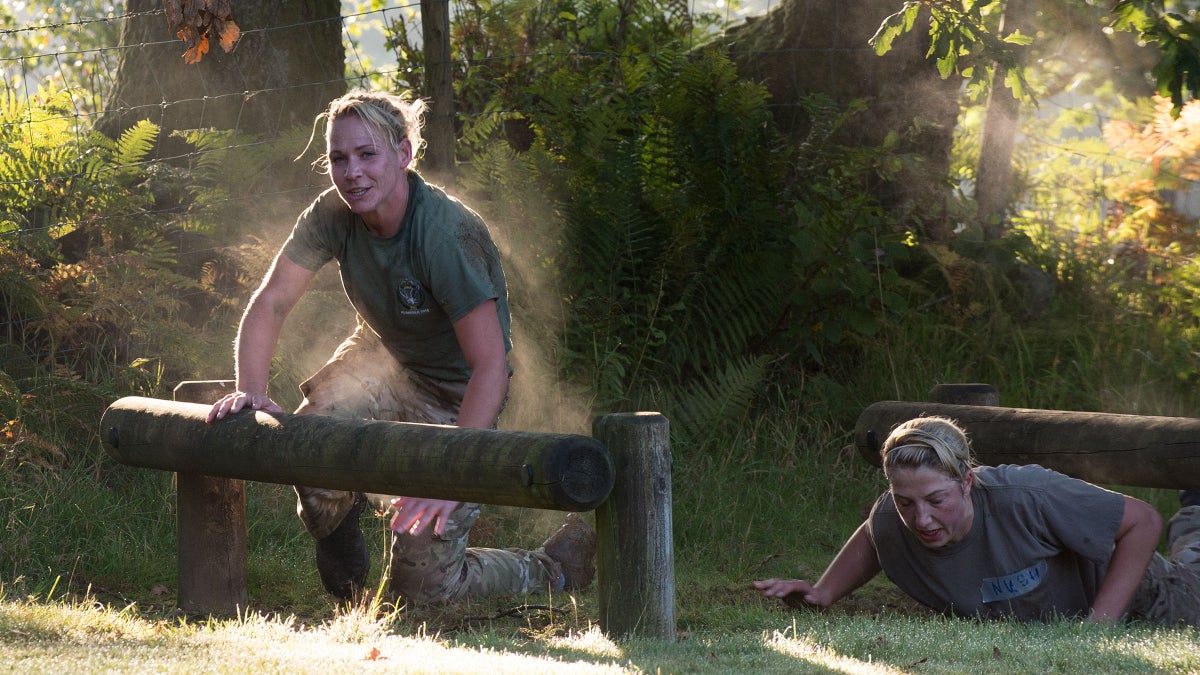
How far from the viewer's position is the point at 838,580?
5523 mm

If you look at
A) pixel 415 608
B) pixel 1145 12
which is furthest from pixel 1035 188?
pixel 415 608

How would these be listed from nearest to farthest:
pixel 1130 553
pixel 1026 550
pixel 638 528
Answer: pixel 638 528
pixel 1130 553
pixel 1026 550

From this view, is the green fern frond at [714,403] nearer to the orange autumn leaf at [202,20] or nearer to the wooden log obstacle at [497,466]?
the wooden log obstacle at [497,466]

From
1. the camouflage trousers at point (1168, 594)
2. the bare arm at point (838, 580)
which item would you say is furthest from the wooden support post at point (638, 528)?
the camouflage trousers at point (1168, 594)

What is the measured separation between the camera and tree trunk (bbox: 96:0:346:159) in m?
9.17

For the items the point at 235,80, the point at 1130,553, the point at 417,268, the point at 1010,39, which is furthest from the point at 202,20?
the point at 1130,553

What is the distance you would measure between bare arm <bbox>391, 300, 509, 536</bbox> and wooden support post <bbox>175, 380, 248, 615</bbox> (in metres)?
1.02

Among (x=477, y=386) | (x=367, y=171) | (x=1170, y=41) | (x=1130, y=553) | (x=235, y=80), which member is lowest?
(x=1130, y=553)

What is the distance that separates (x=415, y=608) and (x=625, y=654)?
1824 mm

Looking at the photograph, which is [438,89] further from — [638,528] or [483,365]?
[638,528]

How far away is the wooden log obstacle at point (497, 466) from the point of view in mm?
3982

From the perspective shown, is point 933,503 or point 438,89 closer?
point 933,503

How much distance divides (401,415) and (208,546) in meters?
1.01

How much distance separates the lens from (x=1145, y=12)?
5484 millimetres
